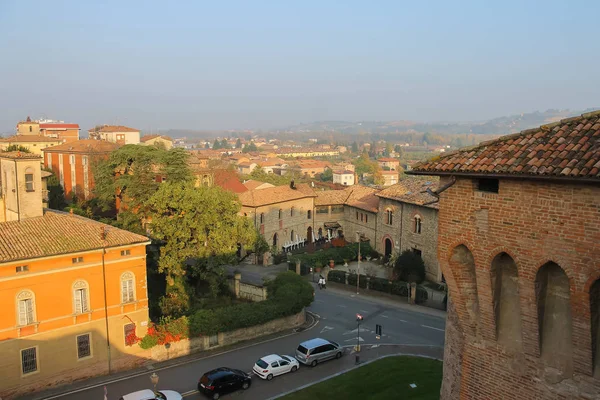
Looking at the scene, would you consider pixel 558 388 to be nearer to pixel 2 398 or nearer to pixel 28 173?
pixel 2 398

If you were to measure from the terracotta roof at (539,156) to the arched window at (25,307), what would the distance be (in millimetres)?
20187

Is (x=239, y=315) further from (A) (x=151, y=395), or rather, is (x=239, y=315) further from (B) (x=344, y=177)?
(B) (x=344, y=177)

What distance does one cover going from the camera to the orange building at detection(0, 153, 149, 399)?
79.7 feet

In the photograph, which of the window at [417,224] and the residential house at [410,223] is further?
the window at [417,224]

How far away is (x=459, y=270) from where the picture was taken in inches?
526

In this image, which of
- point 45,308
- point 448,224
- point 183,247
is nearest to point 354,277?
point 183,247

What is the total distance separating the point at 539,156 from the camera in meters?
12.0

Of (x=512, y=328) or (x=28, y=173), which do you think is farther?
(x=28, y=173)

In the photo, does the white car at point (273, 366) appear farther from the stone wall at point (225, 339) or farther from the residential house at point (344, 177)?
the residential house at point (344, 177)

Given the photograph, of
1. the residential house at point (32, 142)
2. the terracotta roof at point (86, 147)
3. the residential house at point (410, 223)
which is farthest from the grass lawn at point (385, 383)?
the residential house at point (32, 142)

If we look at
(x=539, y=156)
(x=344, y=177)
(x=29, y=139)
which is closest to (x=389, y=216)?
(x=539, y=156)

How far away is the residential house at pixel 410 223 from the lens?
151 ft

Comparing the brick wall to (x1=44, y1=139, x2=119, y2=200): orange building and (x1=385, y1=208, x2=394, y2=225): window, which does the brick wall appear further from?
(x1=44, y1=139, x2=119, y2=200): orange building

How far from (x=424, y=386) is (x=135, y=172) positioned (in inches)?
1219
